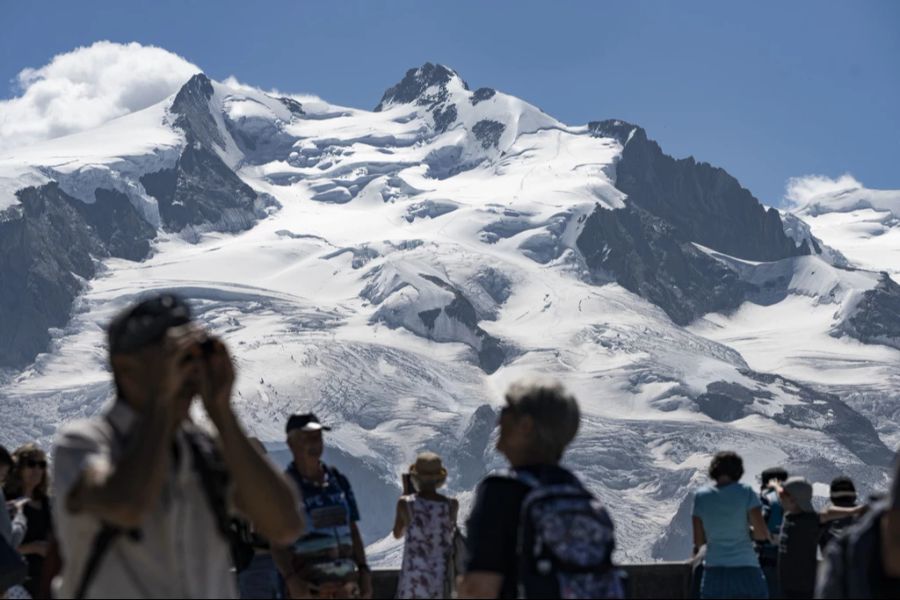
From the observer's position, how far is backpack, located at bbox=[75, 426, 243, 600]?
4355 mm

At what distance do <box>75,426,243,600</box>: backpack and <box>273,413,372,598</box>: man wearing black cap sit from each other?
4.38 m

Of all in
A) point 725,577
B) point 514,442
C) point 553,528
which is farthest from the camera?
point 725,577

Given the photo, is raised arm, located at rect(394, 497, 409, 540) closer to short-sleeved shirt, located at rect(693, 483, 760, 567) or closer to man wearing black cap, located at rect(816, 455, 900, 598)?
short-sleeved shirt, located at rect(693, 483, 760, 567)

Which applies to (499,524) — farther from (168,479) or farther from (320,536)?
(320,536)

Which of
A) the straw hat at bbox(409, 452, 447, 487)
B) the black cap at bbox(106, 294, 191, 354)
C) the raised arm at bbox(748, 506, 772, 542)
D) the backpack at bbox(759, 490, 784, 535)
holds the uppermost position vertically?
the black cap at bbox(106, 294, 191, 354)

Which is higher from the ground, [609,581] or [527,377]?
[527,377]

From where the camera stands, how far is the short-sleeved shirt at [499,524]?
5.24 meters

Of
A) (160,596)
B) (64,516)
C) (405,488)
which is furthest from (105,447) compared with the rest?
(405,488)

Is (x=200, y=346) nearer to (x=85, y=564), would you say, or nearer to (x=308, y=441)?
(x=85, y=564)

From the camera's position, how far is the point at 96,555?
4367mm

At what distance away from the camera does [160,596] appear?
445 cm

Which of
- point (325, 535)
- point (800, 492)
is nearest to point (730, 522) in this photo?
point (800, 492)

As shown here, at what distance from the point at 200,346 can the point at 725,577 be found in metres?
6.96

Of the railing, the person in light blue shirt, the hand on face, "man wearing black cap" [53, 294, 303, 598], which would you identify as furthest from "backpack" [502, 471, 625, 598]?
the railing
